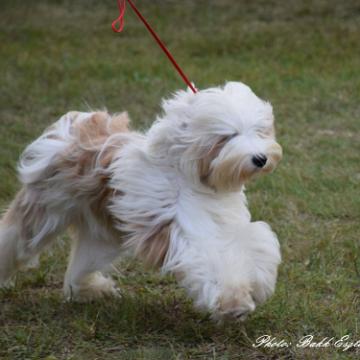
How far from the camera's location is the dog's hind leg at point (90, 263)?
421 centimetres

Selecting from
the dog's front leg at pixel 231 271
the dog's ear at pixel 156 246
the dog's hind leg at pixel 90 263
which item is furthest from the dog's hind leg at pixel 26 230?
the dog's front leg at pixel 231 271

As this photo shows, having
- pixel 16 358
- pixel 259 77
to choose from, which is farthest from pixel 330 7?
pixel 16 358

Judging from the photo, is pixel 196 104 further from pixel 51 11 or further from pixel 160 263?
pixel 51 11

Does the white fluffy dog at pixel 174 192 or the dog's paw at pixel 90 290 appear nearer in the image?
the white fluffy dog at pixel 174 192

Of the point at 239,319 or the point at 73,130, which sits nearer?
the point at 239,319

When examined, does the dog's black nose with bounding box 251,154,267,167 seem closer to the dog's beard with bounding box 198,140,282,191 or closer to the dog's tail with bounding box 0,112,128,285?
the dog's beard with bounding box 198,140,282,191

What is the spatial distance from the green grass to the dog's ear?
39cm

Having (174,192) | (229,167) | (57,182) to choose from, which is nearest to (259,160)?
(229,167)

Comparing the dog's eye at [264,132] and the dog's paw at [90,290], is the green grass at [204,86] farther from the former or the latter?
the dog's eye at [264,132]

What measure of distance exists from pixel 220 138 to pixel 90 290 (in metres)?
1.28

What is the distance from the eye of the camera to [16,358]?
3.72m

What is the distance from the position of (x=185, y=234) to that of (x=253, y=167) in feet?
1.39

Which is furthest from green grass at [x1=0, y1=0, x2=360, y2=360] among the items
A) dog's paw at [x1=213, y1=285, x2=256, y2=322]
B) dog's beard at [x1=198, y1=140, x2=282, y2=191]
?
dog's beard at [x1=198, y1=140, x2=282, y2=191]

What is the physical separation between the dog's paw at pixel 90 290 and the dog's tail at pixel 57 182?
28 centimetres
